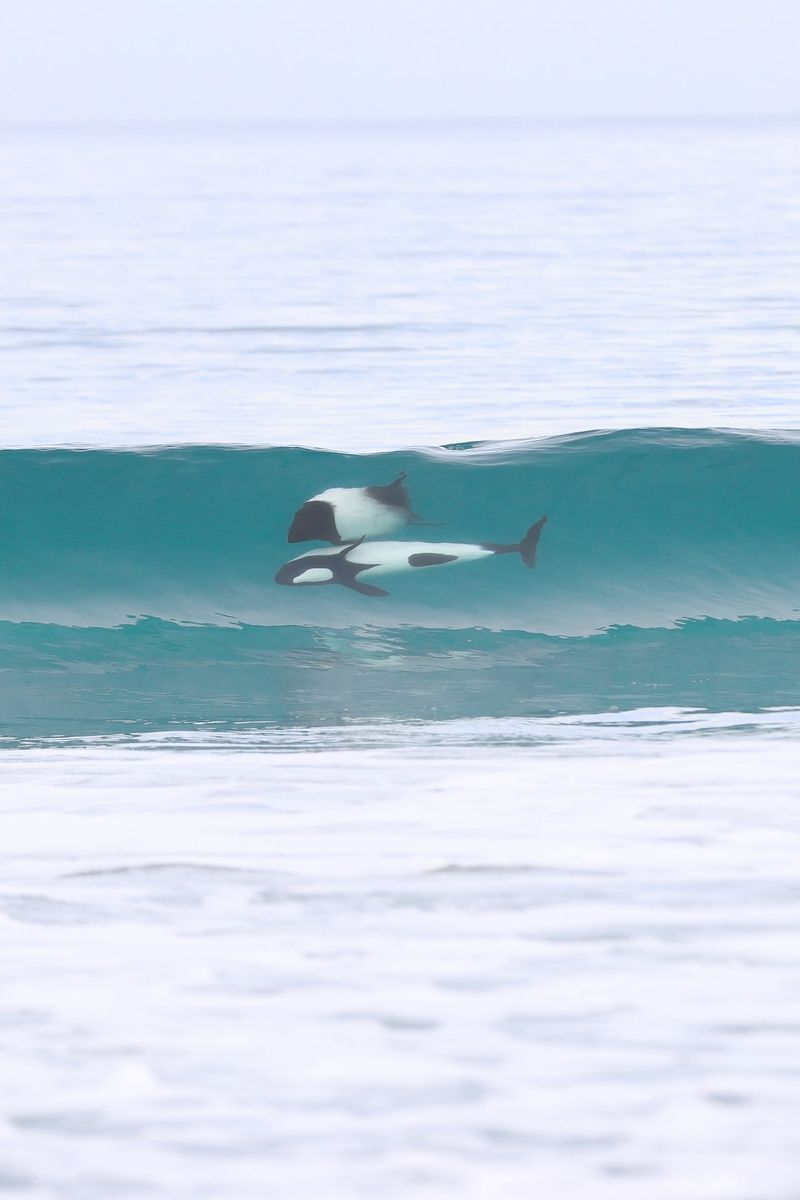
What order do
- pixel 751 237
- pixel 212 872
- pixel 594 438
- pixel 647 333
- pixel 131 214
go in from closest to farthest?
pixel 212 872 < pixel 594 438 < pixel 647 333 < pixel 751 237 < pixel 131 214

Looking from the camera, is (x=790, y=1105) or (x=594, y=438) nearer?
(x=790, y=1105)

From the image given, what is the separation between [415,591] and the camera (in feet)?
25.9

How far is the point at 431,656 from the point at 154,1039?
4.14 meters

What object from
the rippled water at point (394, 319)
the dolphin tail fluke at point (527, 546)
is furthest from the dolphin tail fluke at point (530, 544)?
the rippled water at point (394, 319)

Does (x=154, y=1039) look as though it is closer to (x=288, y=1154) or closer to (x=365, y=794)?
(x=288, y=1154)

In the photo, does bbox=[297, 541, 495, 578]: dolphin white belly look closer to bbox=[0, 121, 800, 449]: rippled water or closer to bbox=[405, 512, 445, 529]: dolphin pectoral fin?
bbox=[405, 512, 445, 529]: dolphin pectoral fin

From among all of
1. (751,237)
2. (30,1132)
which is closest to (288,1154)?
(30,1132)

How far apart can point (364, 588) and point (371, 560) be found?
0.49 ft

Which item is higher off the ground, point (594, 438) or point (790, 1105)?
point (594, 438)

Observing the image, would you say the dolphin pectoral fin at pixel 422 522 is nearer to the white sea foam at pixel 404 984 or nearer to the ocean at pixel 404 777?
the ocean at pixel 404 777

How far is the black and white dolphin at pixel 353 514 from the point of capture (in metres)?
7.93

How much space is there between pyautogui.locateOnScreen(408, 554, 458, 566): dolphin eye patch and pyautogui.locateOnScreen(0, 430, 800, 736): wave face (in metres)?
0.07

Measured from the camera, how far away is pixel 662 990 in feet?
10.7

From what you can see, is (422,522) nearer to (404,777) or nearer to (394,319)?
(404,777)
